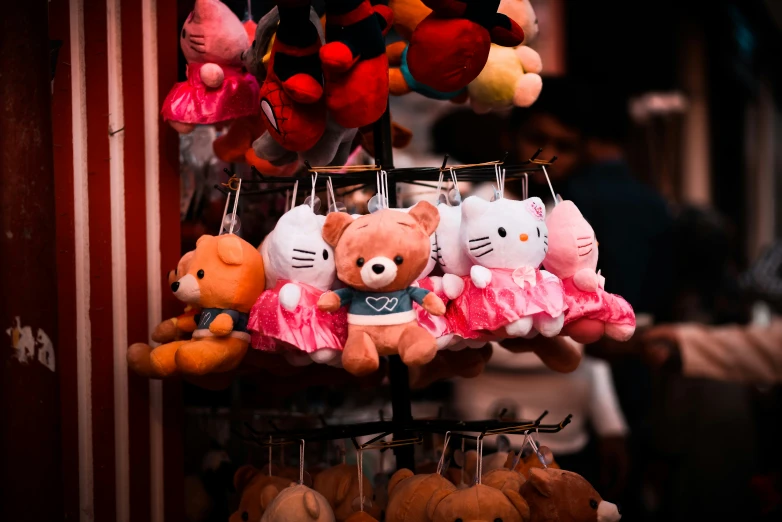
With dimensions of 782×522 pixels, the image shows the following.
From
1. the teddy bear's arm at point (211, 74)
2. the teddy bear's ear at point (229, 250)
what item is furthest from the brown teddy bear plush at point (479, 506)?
the teddy bear's arm at point (211, 74)

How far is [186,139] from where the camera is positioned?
1878 millimetres

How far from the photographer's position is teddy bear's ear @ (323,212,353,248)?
135 centimetres

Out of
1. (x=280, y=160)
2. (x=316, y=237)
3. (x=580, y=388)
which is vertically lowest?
(x=580, y=388)

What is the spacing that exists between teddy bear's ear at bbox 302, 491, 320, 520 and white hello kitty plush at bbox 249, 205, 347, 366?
22 centimetres

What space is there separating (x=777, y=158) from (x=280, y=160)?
18.8 feet

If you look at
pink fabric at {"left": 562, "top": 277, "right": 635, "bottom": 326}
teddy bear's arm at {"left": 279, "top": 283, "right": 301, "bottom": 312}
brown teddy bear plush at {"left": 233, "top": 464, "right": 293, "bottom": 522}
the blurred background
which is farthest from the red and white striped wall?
pink fabric at {"left": 562, "top": 277, "right": 635, "bottom": 326}

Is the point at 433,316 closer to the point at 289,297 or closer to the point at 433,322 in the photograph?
the point at 433,322

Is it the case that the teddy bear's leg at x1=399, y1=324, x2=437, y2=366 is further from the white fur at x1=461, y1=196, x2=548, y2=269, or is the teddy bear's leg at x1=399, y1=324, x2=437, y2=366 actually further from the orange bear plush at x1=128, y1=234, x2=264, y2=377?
the orange bear plush at x1=128, y1=234, x2=264, y2=377

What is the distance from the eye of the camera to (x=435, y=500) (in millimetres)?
1377

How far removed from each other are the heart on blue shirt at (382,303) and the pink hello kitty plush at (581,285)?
0.98 feet

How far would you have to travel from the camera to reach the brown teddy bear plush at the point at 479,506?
1.32 metres

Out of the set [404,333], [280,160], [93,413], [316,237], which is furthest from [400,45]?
[93,413]

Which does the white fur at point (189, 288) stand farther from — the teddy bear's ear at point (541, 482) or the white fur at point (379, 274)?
the teddy bear's ear at point (541, 482)

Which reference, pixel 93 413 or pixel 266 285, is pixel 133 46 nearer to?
pixel 266 285
